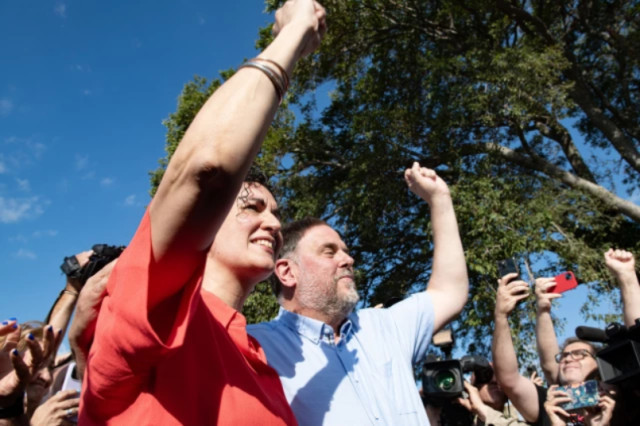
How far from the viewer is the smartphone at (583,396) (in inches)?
118

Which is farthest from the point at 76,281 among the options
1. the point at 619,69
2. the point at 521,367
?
the point at 619,69

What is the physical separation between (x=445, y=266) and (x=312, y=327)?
0.69 m

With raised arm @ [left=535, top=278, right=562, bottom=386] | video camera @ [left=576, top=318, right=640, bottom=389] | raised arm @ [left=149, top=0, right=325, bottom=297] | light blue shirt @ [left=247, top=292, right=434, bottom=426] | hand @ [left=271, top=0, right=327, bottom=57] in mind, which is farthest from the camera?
raised arm @ [left=535, top=278, right=562, bottom=386]

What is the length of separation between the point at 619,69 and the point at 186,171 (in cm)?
1182

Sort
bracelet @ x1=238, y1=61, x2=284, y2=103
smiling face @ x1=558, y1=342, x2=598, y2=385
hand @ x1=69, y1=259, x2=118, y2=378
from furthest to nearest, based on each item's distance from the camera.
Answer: smiling face @ x1=558, y1=342, x2=598, y2=385
hand @ x1=69, y1=259, x2=118, y2=378
bracelet @ x1=238, y1=61, x2=284, y2=103

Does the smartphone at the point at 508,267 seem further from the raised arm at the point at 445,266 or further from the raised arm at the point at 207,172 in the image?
the raised arm at the point at 207,172

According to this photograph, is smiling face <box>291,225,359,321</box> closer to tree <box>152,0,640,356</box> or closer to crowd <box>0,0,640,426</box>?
crowd <box>0,0,640,426</box>

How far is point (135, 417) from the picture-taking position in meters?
0.86

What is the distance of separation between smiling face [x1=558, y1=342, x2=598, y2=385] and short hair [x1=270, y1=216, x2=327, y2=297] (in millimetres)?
2246

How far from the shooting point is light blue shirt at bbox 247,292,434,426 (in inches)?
66.0

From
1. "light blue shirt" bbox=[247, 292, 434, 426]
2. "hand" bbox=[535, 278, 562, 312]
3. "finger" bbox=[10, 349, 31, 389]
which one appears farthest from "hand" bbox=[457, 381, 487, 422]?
"finger" bbox=[10, 349, 31, 389]

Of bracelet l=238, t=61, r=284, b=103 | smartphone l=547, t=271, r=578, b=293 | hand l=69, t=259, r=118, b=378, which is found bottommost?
hand l=69, t=259, r=118, b=378

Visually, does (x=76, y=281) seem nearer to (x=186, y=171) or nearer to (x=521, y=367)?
(x=186, y=171)

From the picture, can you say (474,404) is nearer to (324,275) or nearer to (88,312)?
(324,275)
